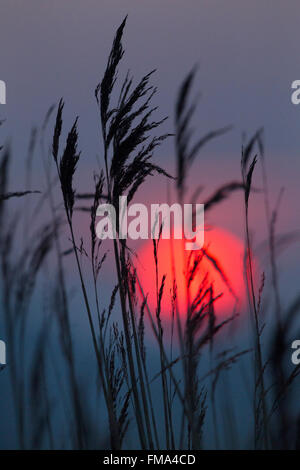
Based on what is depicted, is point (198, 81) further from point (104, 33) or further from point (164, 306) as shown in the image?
point (164, 306)

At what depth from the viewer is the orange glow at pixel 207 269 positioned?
1.97 metres

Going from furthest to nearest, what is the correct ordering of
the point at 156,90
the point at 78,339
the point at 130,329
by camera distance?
the point at 156,90 → the point at 78,339 → the point at 130,329

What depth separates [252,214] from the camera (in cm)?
210

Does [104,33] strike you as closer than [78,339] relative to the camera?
No

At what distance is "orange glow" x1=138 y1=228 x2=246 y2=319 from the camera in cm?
197

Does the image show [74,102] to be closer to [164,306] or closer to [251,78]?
[251,78]

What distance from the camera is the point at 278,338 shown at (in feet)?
6.21

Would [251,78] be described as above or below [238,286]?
above

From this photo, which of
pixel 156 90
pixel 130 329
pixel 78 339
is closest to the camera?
pixel 130 329

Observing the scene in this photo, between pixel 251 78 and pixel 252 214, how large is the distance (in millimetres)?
501

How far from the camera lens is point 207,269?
2031mm

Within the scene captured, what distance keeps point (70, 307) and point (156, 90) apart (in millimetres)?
823
